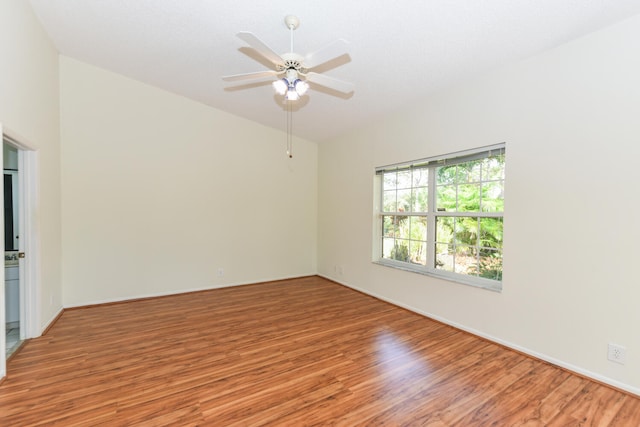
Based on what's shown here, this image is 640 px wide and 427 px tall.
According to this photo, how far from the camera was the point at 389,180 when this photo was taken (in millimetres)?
4328

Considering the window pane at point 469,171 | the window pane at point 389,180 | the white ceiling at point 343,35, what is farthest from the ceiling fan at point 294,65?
the window pane at point 389,180

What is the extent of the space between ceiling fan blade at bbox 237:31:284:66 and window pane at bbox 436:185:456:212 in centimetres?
241

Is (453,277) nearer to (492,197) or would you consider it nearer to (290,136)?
(492,197)

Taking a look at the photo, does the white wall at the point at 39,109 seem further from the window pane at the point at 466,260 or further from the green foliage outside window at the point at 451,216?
the window pane at the point at 466,260

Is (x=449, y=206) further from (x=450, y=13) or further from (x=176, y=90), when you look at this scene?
(x=176, y=90)

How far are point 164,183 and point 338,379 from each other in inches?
146

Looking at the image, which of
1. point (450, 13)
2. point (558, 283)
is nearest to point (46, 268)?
point (450, 13)

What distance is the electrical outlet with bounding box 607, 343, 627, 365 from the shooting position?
2.14m

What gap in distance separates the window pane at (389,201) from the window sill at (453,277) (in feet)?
2.66

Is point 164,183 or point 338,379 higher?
point 164,183

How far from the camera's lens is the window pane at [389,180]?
422 cm

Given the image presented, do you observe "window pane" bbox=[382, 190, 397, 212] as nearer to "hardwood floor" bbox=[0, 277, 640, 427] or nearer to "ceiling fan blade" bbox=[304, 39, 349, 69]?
"hardwood floor" bbox=[0, 277, 640, 427]

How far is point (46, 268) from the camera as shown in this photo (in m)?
3.15

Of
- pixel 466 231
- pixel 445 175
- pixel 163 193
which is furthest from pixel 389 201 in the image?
pixel 163 193
